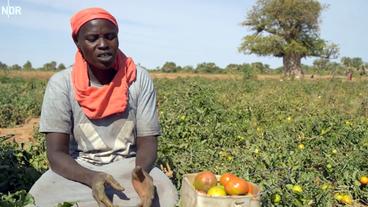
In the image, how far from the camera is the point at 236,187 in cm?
205

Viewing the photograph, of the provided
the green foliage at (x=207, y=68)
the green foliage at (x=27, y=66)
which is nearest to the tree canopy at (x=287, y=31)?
the green foliage at (x=207, y=68)

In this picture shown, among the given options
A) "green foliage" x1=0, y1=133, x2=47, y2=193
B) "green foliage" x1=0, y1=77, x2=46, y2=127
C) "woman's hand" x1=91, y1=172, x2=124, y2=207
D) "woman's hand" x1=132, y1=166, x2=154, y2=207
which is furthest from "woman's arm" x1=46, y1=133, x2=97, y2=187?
"green foliage" x1=0, y1=77, x2=46, y2=127

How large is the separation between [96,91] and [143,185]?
1.84ft

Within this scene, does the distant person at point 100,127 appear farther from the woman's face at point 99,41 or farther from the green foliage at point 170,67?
the green foliage at point 170,67

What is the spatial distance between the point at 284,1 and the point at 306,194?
87.9 feet

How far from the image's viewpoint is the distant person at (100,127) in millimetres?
2223

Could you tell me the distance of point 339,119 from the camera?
568cm

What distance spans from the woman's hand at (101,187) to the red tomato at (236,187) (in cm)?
49

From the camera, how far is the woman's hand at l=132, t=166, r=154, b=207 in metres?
2.13

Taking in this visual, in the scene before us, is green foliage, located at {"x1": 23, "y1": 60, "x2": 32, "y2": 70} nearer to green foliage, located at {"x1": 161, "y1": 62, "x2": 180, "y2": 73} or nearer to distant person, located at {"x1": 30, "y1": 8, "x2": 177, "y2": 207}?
green foliage, located at {"x1": 161, "y1": 62, "x2": 180, "y2": 73}

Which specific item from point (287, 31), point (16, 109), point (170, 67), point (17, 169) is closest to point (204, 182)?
point (17, 169)

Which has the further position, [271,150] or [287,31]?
[287,31]

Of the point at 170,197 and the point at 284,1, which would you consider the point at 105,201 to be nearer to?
the point at 170,197

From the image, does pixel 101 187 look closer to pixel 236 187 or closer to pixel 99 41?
pixel 236 187
